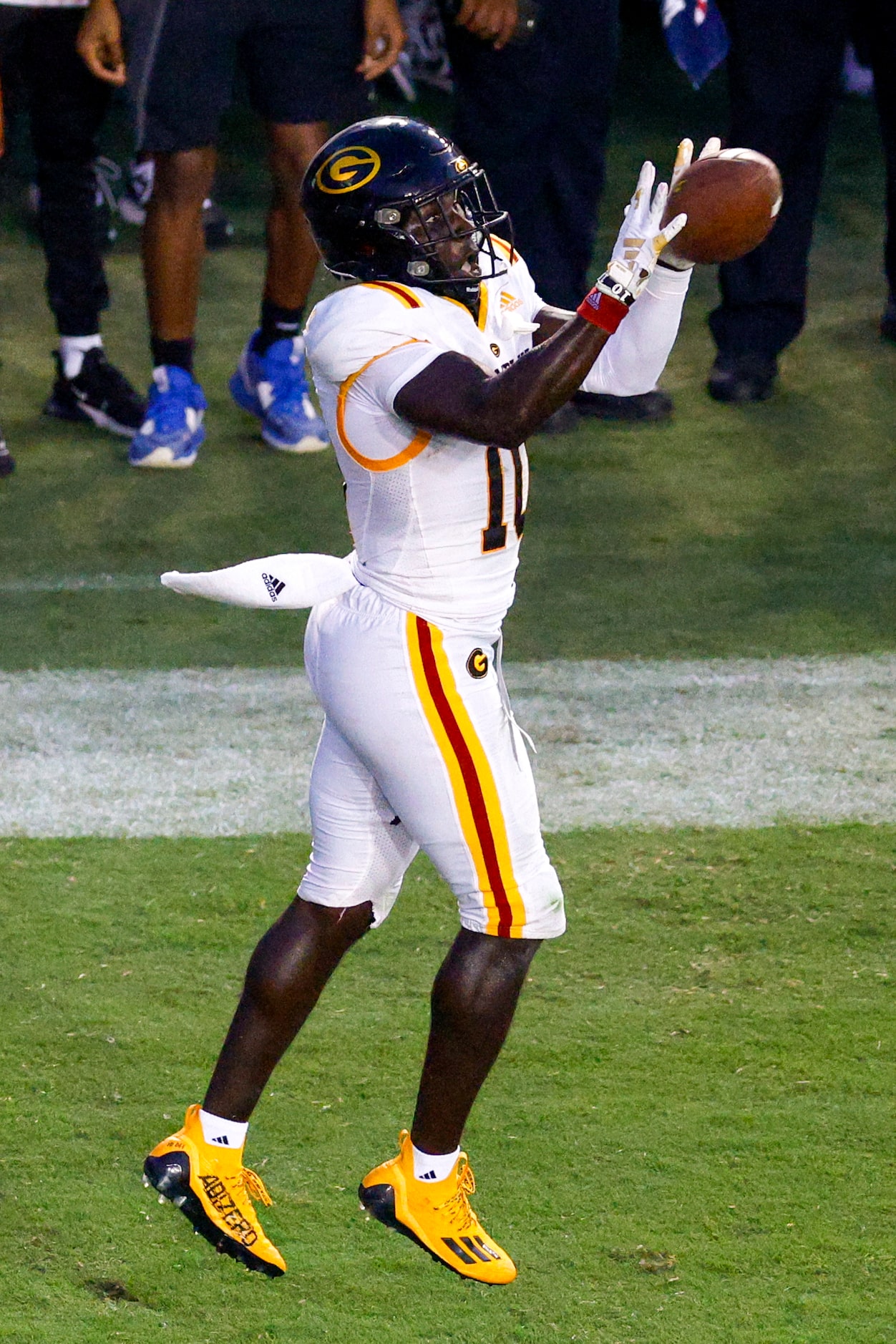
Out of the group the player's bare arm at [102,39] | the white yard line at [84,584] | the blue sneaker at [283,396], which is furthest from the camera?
the blue sneaker at [283,396]

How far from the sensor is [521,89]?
561cm

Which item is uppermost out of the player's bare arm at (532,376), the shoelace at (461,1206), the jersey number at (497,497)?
the player's bare arm at (532,376)

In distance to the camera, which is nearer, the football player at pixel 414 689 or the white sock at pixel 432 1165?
the football player at pixel 414 689

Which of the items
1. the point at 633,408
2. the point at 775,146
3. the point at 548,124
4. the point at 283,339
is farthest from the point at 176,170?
the point at 775,146

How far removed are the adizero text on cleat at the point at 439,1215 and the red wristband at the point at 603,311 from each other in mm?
1121

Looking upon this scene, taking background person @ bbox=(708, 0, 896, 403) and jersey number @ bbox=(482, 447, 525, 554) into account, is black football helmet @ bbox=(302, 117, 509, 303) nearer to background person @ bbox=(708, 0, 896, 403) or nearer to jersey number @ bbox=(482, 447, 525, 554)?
jersey number @ bbox=(482, 447, 525, 554)

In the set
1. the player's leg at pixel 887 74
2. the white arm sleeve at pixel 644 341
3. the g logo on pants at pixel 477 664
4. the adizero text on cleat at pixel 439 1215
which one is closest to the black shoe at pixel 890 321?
the player's leg at pixel 887 74

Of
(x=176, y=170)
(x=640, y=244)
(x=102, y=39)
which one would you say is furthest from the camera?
(x=176, y=170)

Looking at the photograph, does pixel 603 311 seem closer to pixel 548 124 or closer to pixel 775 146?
pixel 548 124

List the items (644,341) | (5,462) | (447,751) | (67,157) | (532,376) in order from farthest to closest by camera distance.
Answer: (67,157) → (5,462) → (644,341) → (447,751) → (532,376)

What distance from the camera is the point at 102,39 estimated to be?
5.04 metres

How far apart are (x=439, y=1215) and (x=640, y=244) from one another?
1.29 meters

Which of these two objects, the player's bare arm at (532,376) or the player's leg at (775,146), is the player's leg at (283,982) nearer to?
the player's bare arm at (532,376)

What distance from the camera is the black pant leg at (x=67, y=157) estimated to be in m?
5.29
